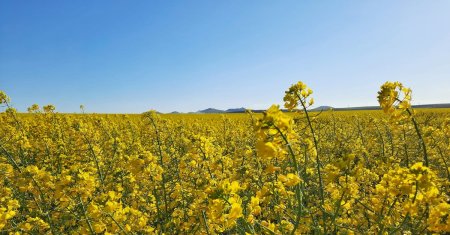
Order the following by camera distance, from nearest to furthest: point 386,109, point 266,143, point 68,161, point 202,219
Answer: point 266,143, point 386,109, point 202,219, point 68,161

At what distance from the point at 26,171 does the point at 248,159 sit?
3993mm

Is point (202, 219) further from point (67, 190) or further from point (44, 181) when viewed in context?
point (44, 181)

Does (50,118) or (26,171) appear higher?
(50,118)

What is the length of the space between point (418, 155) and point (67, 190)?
8002 millimetres

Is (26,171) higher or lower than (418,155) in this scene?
higher

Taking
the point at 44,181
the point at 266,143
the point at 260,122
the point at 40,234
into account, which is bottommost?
the point at 40,234

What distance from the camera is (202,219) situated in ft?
12.8

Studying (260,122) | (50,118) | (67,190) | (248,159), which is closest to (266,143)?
(260,122)

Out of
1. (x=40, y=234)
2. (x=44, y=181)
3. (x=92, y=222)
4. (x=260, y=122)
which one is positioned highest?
(x=260, y=122)

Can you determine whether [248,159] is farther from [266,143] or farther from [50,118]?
[50,118]

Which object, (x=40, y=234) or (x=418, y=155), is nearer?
(x=40, y=234)

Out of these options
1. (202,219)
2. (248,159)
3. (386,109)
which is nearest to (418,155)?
(248,159)

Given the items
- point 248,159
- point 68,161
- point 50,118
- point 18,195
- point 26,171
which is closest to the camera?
point 26,171

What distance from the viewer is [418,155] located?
7.96 metres
